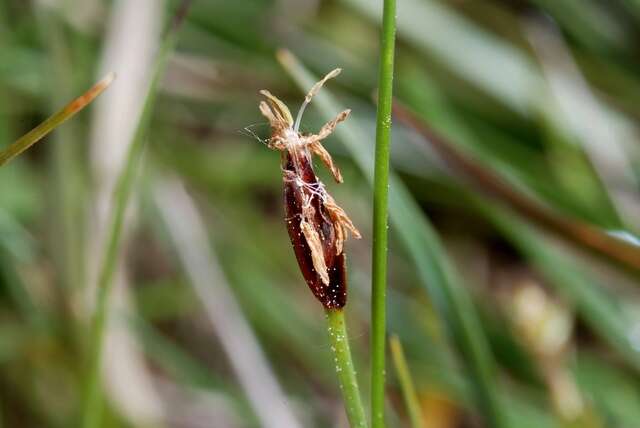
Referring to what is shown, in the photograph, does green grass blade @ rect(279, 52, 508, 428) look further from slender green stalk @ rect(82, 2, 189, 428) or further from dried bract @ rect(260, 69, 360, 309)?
dried bract @ rect(260, 69, 360, 309)

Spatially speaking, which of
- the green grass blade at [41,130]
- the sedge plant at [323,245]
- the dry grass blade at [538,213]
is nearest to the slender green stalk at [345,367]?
the sedge plant at [323,245]

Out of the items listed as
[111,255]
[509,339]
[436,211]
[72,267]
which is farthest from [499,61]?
[111,255]

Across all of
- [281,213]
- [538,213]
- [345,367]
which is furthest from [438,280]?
[281,213]

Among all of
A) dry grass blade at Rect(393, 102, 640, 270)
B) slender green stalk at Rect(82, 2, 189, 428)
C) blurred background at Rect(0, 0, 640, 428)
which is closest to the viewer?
slender green stalk at Rect(82, 2, 189, 428)

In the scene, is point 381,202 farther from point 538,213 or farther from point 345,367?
point 538,213

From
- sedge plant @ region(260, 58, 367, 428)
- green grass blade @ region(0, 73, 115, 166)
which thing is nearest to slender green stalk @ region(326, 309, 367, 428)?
sedge plant @ region(260, 58, 367, 428)

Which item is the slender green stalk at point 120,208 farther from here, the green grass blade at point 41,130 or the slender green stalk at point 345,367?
the slender green stalk at point 345,367

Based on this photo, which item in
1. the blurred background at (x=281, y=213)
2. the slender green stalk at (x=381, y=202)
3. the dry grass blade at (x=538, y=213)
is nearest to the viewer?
the slender green stalk at (x=381, y=202)

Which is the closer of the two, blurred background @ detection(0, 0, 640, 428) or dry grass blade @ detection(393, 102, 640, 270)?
dry grass blade @ detection(393, 102, 640, 270)
